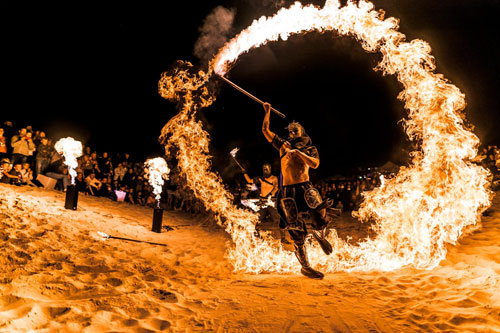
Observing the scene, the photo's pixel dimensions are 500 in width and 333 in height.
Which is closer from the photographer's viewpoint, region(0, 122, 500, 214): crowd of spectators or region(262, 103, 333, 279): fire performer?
region(262, 103, 333, 279): fire performer

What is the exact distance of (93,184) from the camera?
36.9 feet

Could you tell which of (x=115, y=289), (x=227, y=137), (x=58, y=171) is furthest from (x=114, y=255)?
(x=227, y=137)

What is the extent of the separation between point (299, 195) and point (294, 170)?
442 mm

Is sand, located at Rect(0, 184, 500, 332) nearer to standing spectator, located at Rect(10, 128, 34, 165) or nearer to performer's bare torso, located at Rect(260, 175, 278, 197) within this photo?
performer's bare torso, located at Rect(260, 175, 278, 197)

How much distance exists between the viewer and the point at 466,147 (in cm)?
546

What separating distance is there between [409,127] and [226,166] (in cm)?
1076

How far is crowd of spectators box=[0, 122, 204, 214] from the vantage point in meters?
9.43

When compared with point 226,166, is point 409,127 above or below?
above

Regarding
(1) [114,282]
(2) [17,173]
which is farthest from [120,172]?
(1) [114,282]

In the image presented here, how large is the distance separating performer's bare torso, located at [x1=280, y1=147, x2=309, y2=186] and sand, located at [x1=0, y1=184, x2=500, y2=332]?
1.59 m

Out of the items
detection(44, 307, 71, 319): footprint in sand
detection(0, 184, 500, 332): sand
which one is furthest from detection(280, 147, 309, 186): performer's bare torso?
detection(44, 307, 71, 319): footprint in sand

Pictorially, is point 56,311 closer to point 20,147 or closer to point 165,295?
point 165,295

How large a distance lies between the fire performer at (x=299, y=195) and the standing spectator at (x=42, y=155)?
29.2 ft

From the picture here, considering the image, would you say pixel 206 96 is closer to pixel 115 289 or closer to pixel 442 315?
pixel 115 289
